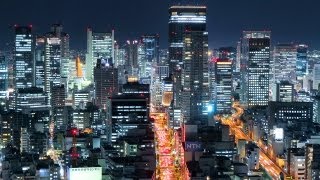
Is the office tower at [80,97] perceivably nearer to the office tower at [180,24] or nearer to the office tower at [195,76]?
the office tower at [180,24]

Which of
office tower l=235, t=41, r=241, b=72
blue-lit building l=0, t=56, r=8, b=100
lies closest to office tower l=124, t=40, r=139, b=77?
office tower l=235, t=41, r=241, b=72

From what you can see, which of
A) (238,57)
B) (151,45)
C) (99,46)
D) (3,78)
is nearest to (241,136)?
(3,78)

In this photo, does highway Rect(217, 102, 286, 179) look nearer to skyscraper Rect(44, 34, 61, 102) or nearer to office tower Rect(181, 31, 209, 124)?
office tower Rect(181, 31, 209, 124)

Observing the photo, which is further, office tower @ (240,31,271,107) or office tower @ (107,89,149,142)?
office tower @ (240,31,271,107)

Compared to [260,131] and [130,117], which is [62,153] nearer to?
[130,117]

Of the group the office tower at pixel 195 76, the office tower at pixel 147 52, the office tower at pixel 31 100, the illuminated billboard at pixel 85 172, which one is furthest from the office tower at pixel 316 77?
the illuminated billboard at pixel 85 172
